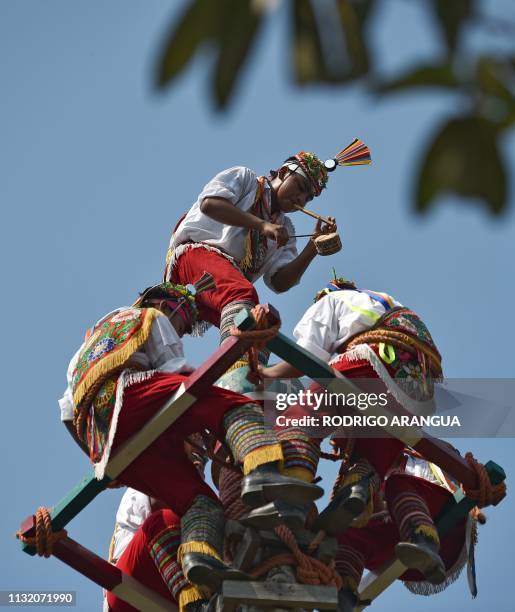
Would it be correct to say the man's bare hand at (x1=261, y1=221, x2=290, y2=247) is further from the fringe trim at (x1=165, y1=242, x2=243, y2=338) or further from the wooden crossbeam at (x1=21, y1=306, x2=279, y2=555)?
the wooden crossbeam at (x1=21, y1=306, x2=279, y2=555)

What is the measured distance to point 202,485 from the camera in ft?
17.5

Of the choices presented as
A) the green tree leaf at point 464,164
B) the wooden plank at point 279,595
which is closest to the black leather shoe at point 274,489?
the wooden plank at point 279,595

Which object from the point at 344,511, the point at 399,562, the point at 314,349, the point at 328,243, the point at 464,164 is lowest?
the point at 399,562

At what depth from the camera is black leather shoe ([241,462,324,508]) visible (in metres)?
4.78

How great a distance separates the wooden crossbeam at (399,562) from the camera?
18.6 ft

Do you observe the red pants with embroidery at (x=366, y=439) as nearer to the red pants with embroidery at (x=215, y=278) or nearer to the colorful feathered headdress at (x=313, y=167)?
the red pants with embroidery at (x=215, y=278)

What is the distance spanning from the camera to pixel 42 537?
537cm

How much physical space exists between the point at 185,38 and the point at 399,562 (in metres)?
4.78

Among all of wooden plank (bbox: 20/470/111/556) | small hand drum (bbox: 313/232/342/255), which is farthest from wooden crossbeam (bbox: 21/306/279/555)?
small hand drum (bbox: 313/232/342/255)

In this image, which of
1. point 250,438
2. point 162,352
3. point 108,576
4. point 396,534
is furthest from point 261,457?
point 396,534

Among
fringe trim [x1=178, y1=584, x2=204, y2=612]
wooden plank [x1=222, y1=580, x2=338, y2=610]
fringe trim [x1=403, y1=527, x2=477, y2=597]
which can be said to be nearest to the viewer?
wooden plank [x1=222, y1=580, x2=338, y2=610]

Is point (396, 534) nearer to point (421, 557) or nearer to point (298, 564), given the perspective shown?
point (421, 557)

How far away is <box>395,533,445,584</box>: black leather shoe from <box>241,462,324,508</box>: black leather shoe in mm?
580

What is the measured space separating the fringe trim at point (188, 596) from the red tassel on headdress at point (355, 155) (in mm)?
3092
